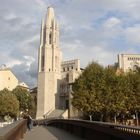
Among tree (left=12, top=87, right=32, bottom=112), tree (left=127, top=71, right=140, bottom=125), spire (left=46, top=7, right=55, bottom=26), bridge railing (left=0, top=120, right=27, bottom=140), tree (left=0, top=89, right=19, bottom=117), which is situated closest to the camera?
bridge railing (left=0, top=120, right=27, bottom=140)

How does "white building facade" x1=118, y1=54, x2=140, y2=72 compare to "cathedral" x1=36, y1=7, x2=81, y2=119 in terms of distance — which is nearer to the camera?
"cathedral" x1=36, y1=7, x2=81, y2=119

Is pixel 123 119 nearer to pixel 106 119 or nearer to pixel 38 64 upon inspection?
pixel 106 119

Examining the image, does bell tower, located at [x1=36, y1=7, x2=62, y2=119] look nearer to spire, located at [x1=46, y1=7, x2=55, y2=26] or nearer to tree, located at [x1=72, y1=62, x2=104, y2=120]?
spire, located at [x1=46, y1=7, x2=55, y2=26]

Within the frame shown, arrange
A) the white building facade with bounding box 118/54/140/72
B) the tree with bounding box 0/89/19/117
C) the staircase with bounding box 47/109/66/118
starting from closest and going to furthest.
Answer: the tree with bounding box 0/89/19/117 < the staircase with bounding box 47/109/66/118 < the white building facade with bounding box 118/54/140/72

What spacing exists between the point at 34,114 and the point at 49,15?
159 ft

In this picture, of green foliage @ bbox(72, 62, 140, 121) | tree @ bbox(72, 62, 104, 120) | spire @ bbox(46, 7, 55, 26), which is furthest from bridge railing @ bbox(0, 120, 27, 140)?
spire @ bbox(46, 7, 55, 26)

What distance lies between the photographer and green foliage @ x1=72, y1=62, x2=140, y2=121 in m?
70.9

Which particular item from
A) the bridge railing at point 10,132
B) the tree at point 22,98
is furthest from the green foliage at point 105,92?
the tree at point 22,98

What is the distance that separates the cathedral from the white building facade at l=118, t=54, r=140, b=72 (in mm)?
21488

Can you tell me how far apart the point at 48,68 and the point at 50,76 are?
388 centimetres

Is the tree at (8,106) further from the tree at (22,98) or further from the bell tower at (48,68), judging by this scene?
the bell tower at (48,68)

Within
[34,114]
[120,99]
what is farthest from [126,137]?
[34,114]

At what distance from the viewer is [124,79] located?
73750 millimetres

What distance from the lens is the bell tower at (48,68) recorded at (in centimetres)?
15238
